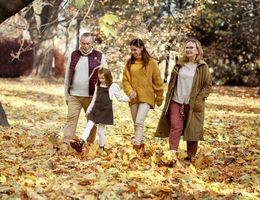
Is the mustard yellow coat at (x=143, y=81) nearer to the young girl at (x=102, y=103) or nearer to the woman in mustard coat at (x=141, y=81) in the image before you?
the woman in mustard coat at (x=141, y=81)

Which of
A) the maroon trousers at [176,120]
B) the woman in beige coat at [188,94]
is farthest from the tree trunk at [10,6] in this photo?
the maroon trousers at [176,120]

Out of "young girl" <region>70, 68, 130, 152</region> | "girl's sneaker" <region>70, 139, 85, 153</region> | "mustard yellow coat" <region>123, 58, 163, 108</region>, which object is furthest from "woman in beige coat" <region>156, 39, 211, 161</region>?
"girl's sneaker" <region>70, 139, 85, 153</region>

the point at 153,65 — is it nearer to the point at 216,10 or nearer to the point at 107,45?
the point at 107,45

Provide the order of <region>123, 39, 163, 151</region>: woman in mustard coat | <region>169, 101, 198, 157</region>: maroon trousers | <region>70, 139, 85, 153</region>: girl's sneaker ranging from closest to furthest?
<region>70, 139, 85, 153</region>: girl's sneaker → <region>169, 101, 198, 157</region>: maroon trousers → <region>123, 39, 163, 151</region>: woman in mustard coat

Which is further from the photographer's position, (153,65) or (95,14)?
(95,14)

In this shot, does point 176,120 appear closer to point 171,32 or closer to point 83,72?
point 83,72

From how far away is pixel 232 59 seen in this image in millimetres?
29969

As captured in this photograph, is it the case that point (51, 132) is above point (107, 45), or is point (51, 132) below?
below

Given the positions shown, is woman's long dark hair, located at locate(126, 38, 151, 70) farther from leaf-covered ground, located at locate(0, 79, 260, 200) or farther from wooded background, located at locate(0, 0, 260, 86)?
wooded background, located at locate(0, 0, 260, 86)

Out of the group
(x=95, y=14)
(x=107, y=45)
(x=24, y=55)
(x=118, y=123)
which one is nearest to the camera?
(x=118, y=123)

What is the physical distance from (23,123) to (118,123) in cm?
218

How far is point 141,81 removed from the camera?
7.29 m

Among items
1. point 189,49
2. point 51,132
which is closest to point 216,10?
point 51,132

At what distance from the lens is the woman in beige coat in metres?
6.87
